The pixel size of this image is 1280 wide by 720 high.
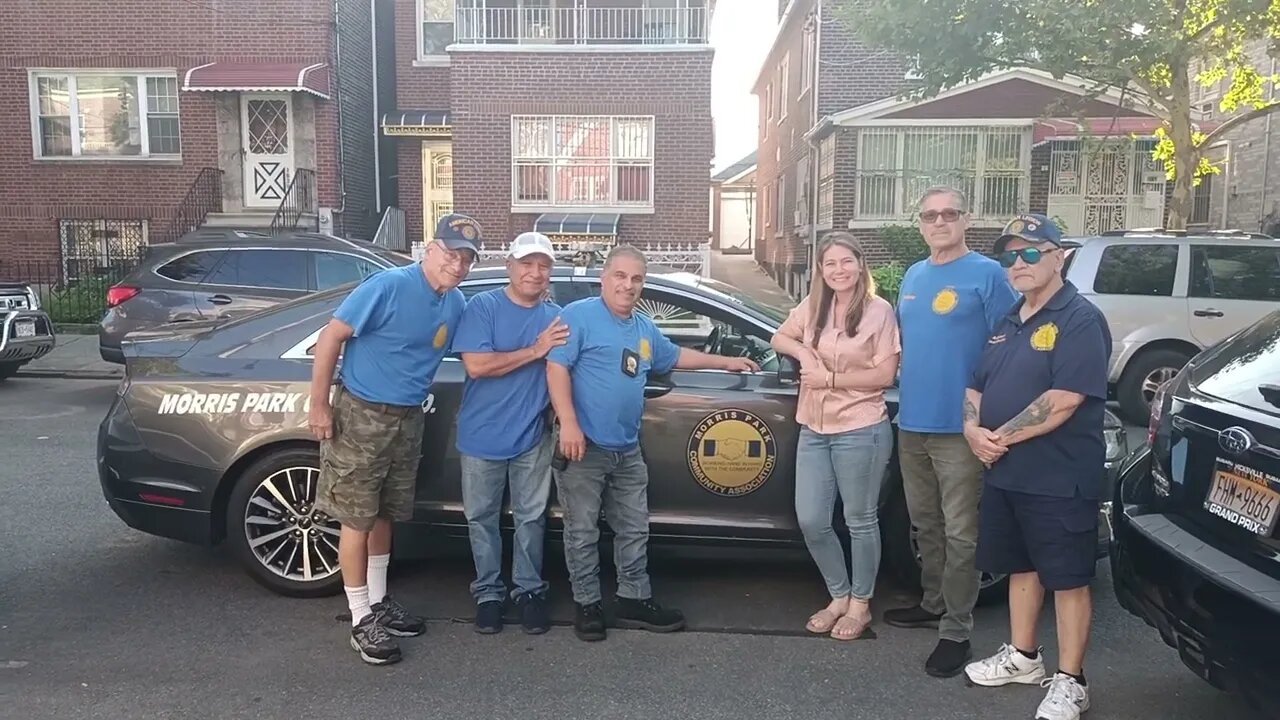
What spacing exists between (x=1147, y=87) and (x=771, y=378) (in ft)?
33.9

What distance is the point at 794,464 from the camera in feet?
14.1

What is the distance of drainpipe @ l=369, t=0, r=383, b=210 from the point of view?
18859mm

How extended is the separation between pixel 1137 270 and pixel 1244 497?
22.1 ft

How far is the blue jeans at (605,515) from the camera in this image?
4020 mm

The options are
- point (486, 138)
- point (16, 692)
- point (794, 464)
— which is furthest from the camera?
point (486, 138)

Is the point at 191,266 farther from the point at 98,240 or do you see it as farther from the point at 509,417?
the point at 98,240

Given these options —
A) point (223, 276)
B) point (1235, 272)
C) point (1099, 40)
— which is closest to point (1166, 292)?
point (1235, 272)

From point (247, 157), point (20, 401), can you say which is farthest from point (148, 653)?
point (247, 157)

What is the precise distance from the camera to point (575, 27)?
661 inches

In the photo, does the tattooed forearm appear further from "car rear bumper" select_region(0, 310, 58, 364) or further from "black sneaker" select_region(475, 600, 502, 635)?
"car rear bumper" select_region(0, 310, 58, 364)

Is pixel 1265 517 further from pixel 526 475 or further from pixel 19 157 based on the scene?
pixel 19 157

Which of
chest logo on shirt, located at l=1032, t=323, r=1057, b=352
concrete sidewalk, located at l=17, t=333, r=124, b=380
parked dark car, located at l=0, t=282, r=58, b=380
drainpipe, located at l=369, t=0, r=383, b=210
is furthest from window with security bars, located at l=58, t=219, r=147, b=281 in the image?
chest logo on shirt, located at l=1032, t=323, r=1057, b=352

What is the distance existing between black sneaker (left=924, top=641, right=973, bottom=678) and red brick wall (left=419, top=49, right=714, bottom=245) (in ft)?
43.6

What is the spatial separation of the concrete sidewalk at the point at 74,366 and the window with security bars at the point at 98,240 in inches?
187
